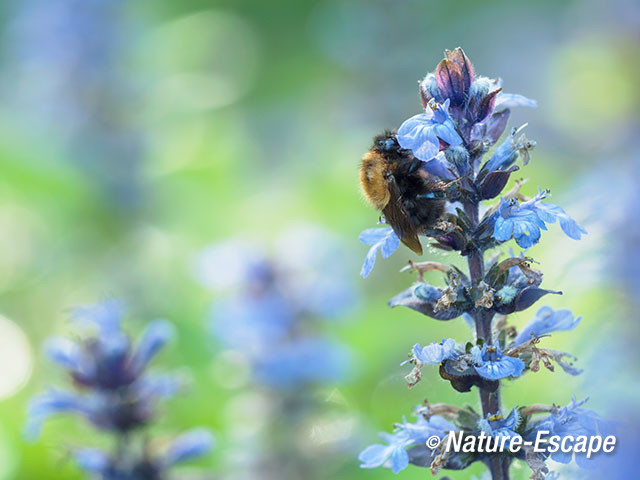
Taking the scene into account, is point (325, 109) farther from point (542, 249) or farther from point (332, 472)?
point (332, 472)

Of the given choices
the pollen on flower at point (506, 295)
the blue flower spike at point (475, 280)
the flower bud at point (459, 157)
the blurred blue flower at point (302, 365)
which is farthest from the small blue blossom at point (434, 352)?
the blurred blue flower at point (302, 365)

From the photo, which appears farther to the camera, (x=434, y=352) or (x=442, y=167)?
(x=442, y=167)

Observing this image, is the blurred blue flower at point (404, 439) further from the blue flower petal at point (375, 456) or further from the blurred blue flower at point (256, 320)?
the blurred blue flower at point (256, 320)

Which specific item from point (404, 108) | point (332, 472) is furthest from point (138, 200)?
point (332, 472)

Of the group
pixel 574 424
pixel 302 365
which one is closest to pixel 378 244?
pixel 574 424

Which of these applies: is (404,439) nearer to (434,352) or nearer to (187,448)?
(434,352)

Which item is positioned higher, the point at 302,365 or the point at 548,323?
the point at 302,365

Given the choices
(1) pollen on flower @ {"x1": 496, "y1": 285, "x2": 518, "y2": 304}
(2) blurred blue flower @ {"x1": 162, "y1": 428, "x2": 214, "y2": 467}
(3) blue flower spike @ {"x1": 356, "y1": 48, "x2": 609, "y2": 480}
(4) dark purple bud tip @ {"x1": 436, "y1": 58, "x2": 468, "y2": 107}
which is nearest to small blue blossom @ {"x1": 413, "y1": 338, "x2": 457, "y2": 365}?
(3) blue flower spike @ {"x1": 356, "y1": 48, "x2": 609, "y2": 480}
